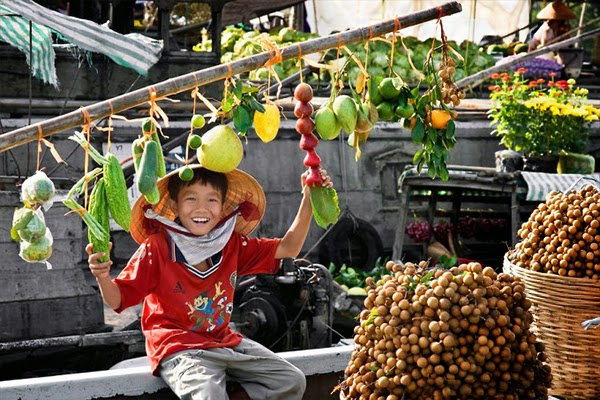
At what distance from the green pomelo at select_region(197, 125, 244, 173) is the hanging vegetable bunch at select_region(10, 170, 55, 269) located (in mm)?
562

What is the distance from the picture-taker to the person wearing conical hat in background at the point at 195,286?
4.12 m

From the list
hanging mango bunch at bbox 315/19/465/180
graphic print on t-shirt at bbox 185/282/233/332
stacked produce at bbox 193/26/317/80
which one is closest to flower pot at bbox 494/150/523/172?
stacked produce at bbox 193/26/317/80

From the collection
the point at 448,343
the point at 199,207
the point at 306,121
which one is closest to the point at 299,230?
the point at 199,207

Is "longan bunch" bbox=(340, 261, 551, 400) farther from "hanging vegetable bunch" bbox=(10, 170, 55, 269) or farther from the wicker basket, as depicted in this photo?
"hanging vegetable bunch" bbox=(10, 170, 55, 269)

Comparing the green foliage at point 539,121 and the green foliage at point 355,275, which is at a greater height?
the green foliage at point 539,121

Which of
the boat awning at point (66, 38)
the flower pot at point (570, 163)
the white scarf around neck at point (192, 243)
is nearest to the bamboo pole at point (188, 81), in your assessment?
the white scarf around neck at point (192, 243)

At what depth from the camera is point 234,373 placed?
4.27 metres

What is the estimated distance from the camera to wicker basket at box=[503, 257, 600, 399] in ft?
12.7

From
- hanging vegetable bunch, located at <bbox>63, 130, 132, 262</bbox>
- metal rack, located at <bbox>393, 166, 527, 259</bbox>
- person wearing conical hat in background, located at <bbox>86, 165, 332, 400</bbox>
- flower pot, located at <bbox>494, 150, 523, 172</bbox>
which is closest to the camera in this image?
hanging vegetable bunch, located at <bbox>63, 130, 132, 262</bbox>

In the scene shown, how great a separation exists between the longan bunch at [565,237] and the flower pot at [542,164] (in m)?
4.85

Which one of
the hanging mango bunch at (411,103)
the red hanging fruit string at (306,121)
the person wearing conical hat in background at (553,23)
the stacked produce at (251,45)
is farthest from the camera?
the person wearing conical hat in background at (553,23)

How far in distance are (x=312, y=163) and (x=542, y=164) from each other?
584 cm

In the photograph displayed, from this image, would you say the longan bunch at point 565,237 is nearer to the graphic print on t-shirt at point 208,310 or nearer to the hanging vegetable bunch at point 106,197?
the graphic print on t-shirt at point 208,310

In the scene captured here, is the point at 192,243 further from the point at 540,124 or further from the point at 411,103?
the point at 540,124
